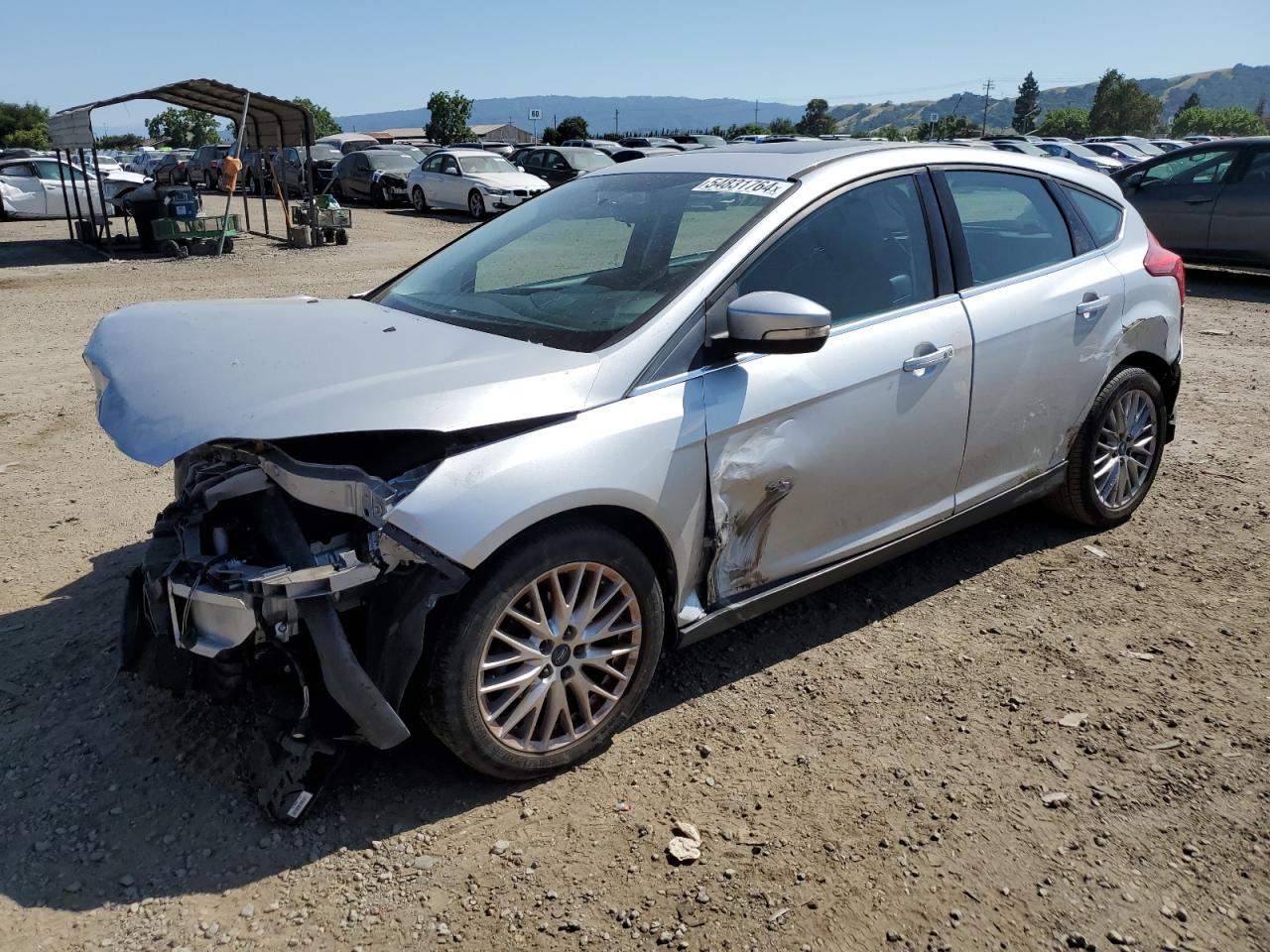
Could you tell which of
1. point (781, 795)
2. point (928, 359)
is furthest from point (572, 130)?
point (781, 795)

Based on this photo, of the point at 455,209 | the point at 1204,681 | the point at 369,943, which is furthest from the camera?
the point at 455,209

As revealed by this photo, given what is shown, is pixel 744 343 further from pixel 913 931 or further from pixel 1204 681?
pixel 1204 681

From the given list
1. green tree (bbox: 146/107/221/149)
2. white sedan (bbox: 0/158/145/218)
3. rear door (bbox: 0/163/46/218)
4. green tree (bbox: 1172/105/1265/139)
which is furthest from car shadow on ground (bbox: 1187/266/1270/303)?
green tree (bbox: 1172/105/1265/139)

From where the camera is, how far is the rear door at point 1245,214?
38.8 feet

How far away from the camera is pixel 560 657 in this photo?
2.96 metres

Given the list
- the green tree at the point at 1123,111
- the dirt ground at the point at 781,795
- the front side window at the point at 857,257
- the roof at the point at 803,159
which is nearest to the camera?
the dirt ground at the point at 781,795

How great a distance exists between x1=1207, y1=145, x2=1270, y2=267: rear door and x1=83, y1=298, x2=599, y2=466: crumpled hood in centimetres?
1183

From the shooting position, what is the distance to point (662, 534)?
10.1ft

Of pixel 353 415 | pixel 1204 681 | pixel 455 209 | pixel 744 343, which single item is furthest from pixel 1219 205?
pixel 455 209

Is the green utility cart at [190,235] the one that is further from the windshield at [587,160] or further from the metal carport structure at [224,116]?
the windshield at [587,160]

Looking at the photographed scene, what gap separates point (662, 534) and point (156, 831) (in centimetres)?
166

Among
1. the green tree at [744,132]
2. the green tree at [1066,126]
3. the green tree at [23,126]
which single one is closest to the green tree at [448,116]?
the green tree at [744,132]

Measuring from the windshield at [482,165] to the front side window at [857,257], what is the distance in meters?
20.2

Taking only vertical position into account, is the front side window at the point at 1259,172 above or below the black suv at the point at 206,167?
below
